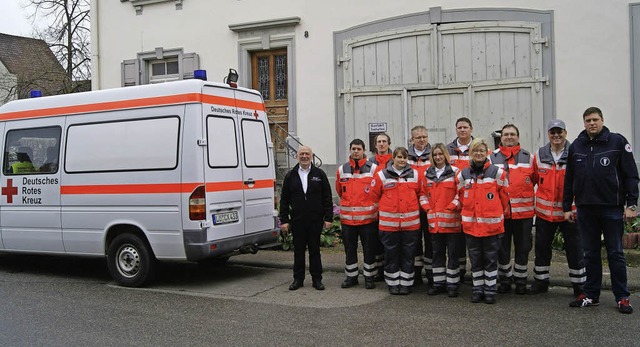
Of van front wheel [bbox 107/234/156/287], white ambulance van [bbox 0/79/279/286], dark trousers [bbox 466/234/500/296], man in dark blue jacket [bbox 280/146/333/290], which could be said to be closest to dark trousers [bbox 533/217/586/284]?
dark trousers [bbox 466/234/500/296]

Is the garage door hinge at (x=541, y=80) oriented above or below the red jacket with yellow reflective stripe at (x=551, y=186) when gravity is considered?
above

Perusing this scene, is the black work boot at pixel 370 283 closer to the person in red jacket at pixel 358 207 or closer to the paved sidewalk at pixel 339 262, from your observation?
the person in red jacket at pixel 358 207

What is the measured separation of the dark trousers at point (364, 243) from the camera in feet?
22.9

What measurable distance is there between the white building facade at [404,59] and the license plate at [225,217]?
4696 millimetres

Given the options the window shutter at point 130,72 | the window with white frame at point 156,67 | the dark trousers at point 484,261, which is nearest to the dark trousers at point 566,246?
the dark trousers at point 484,261

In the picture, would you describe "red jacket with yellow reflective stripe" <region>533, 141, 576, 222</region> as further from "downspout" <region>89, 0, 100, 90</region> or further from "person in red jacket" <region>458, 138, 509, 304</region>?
"downspout" <region>89, 0, 100, 90</region>

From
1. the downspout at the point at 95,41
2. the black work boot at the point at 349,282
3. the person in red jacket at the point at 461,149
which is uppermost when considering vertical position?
the downspout at the point at 95,41

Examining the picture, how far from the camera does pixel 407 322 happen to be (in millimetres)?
5648

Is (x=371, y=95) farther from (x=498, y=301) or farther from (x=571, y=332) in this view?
(x=571, y=332)

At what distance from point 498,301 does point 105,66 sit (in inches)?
446

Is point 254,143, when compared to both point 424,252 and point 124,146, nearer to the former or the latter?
point 124,146

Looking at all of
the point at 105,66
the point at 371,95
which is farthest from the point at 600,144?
the point at 105,66

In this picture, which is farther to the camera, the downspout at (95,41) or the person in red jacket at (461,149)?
the downspout at (95,41)

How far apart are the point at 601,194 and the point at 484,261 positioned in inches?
52.5
